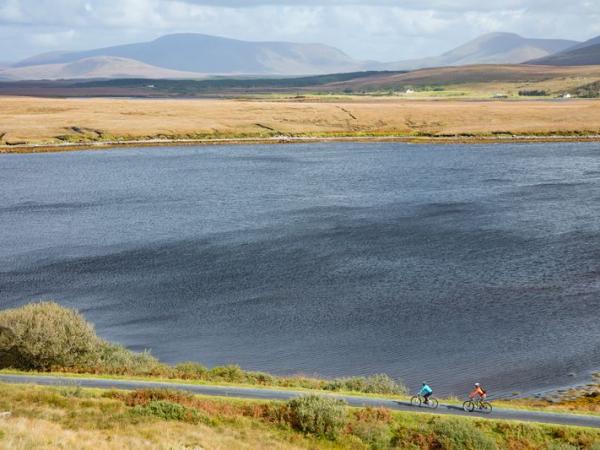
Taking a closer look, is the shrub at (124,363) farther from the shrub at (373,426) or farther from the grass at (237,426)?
the shrub at (373,426)

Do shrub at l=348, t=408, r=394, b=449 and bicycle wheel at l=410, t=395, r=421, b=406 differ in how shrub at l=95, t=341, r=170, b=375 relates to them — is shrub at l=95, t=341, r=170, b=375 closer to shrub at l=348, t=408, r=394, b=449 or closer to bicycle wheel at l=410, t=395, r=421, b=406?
shrub at l=348, t=408, r=394, b=449

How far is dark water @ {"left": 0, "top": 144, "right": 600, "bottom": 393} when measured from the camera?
37094mm

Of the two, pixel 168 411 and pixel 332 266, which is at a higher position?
pixel 168 411

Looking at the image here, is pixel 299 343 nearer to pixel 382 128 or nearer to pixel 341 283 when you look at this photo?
pixel 341 283

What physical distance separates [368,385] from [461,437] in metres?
6.99

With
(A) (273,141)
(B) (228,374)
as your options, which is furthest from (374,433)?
(A) (273,141)

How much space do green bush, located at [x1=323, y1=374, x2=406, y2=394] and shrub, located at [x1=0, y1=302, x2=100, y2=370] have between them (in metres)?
10.9

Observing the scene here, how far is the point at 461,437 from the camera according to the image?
2378 centimetres

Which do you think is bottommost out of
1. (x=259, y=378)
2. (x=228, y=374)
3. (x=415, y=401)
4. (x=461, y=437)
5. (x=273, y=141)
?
(x=273, y=141)

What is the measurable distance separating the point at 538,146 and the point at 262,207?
6818 cm

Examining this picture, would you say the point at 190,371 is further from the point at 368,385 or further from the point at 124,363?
the point at 368,385

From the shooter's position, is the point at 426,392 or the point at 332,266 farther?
the point at 332,266

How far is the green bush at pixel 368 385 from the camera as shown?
Result: 1185 inches

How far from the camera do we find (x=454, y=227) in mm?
64625
